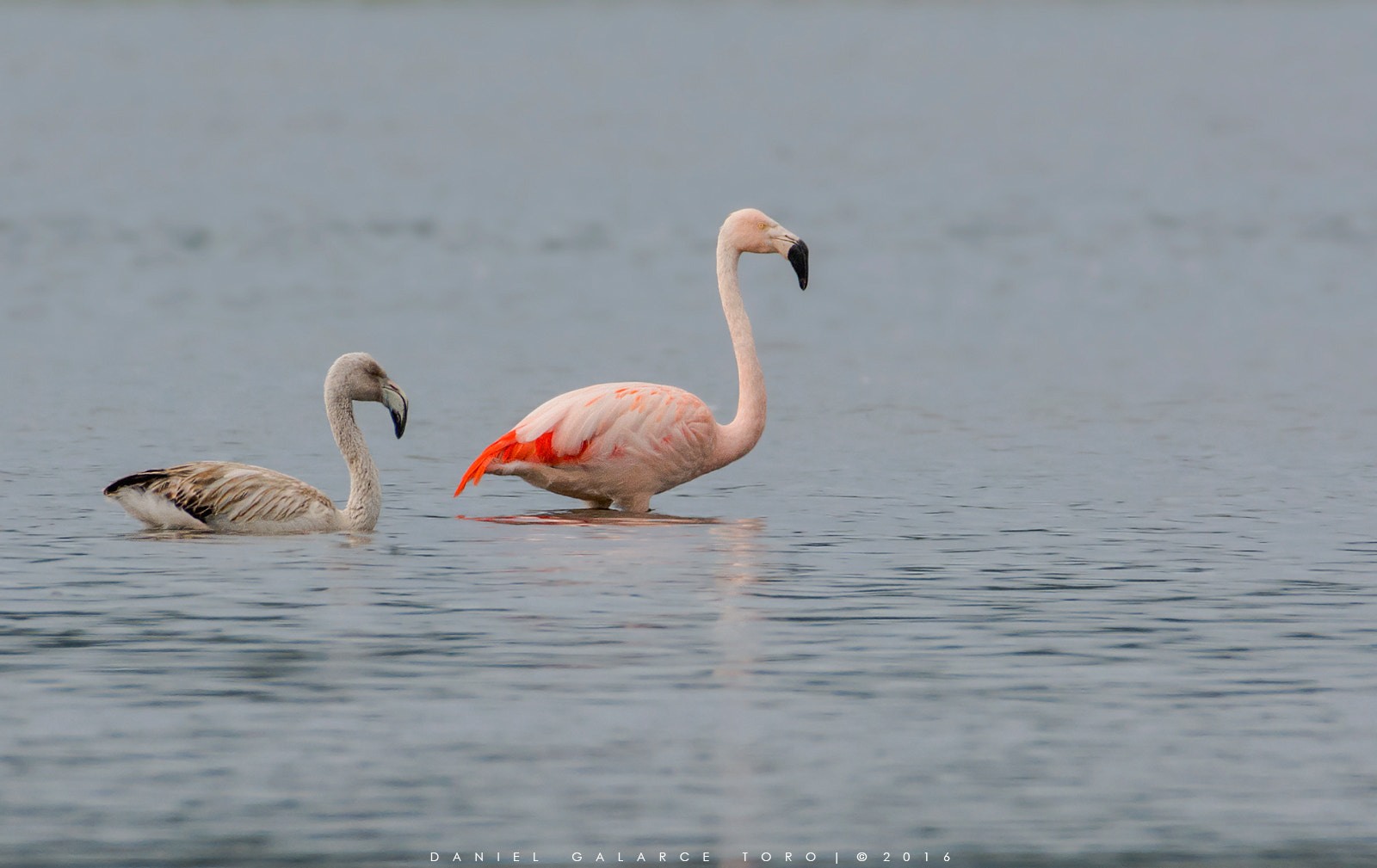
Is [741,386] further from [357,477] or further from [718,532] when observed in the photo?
[357,477]

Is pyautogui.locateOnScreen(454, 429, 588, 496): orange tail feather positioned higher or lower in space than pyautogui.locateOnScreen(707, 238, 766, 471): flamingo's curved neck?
lower

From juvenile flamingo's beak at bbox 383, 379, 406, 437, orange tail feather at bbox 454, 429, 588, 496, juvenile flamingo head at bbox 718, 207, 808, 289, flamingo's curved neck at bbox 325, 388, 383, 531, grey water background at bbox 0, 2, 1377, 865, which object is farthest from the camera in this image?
juvenile flamingo head at bbox 718, 207, 808, 289

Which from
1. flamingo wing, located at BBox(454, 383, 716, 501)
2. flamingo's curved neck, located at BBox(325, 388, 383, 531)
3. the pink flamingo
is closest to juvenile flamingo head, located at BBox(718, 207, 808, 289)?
the pink flamingo

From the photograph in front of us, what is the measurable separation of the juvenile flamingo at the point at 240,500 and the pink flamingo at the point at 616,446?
1.02 metres

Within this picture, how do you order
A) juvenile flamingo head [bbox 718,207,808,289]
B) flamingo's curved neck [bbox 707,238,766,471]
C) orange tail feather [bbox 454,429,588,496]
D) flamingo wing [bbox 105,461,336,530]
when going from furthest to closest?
juvenile flamingo head [bbox 718,207,808,289] < flamingo's curved neck [bbox 707,238,766,471] < orange tail feather [bbox 454,429,588,496] < flamingo wing [bbox 105,461,336,530]

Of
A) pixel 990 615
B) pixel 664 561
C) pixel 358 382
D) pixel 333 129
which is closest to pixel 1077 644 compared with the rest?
pixel 990 615

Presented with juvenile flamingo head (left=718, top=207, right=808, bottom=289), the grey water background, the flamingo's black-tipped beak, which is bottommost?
the grey water background

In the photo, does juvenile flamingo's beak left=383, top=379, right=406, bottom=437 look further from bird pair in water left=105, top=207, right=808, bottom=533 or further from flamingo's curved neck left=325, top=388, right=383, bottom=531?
flamingo's curved neck left=325, top=388, right=383, bottom=531

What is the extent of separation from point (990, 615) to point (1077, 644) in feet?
2.24

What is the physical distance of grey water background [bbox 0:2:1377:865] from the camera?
6660mm

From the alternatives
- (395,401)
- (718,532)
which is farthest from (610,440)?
(395,401)

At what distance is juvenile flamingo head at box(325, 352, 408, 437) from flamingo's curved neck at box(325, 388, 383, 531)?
61mm

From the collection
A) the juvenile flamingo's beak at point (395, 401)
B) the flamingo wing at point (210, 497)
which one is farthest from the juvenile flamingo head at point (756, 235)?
the flamingo wing at point (210, 497)

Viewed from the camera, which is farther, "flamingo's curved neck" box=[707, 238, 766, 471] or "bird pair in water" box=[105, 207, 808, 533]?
"flamingo's curved neck" box=[707, 238, 766, 471]
